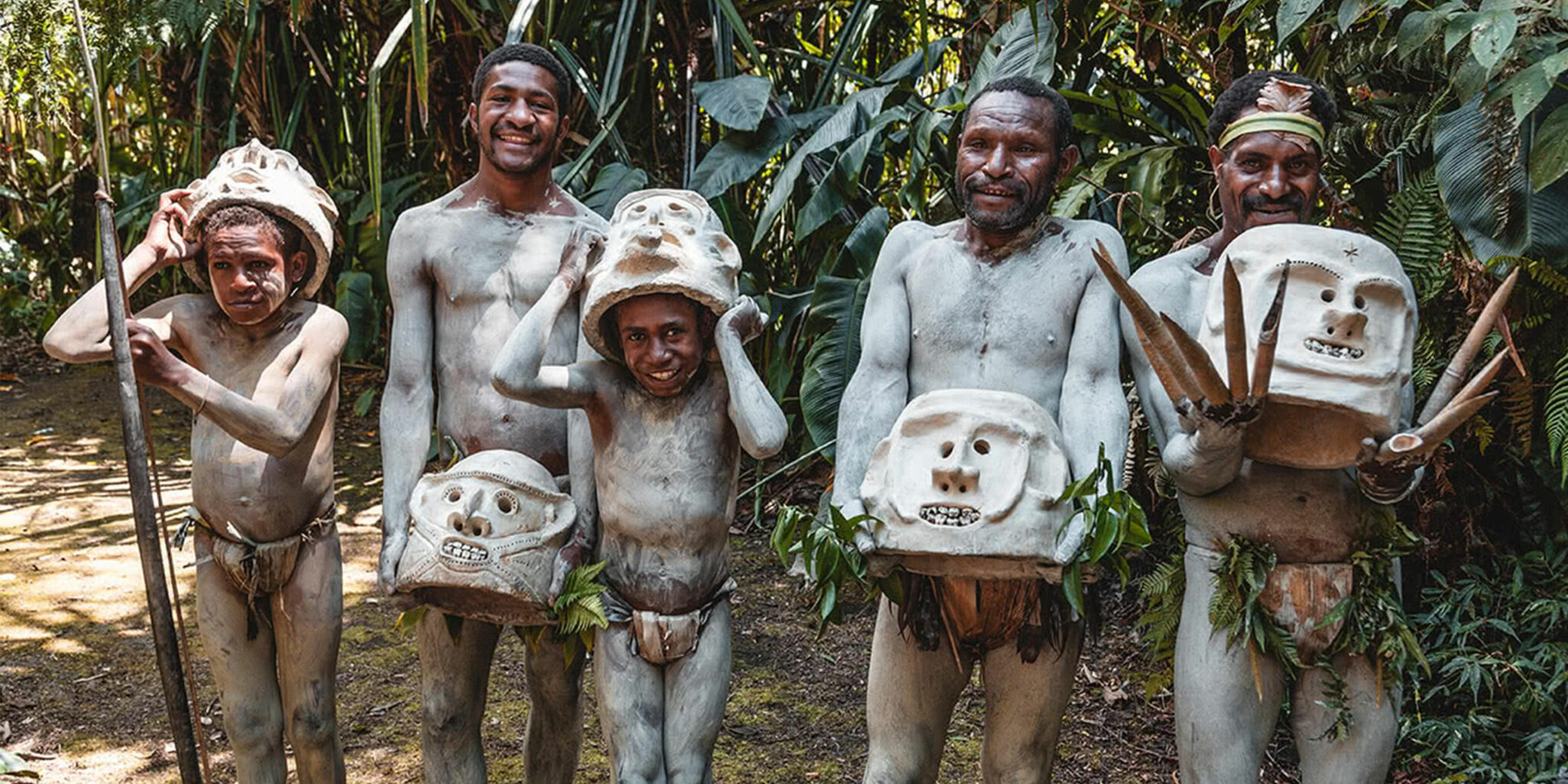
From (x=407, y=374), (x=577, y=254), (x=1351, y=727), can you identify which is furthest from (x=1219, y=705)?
(x=407, y=374)

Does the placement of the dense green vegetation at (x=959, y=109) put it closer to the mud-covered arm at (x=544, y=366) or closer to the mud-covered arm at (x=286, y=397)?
the mud-covered arm at (x=286, y=397)

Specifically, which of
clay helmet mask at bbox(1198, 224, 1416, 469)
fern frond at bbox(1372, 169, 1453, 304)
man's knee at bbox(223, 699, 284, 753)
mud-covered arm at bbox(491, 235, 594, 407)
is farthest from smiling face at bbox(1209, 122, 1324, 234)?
man's knee at bbox(223, 699, 284, 753)

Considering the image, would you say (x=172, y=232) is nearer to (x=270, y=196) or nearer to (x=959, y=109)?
(x=270, y=196)

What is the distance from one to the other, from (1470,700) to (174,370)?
3652 millimetres

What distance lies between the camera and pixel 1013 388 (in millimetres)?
2793

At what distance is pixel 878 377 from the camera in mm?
2869

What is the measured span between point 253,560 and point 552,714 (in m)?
0.76

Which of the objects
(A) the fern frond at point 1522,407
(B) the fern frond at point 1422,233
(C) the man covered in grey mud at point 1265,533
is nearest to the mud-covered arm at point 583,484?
(C) the man covered in grey mud at point 1265,533

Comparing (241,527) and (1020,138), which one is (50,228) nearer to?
(241,527)

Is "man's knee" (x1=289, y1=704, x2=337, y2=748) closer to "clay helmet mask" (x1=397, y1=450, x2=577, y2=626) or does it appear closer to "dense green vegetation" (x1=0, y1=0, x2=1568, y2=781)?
"clay helmet mask" (x1=397, y1=450, x2=577, y2=626)

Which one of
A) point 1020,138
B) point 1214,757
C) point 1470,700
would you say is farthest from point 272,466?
point 1470,700

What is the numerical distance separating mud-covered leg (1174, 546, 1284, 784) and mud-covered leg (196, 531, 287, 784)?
2.01 m

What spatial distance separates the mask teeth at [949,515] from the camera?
8.28ft

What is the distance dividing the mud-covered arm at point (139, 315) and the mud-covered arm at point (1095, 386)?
187 centimetres
